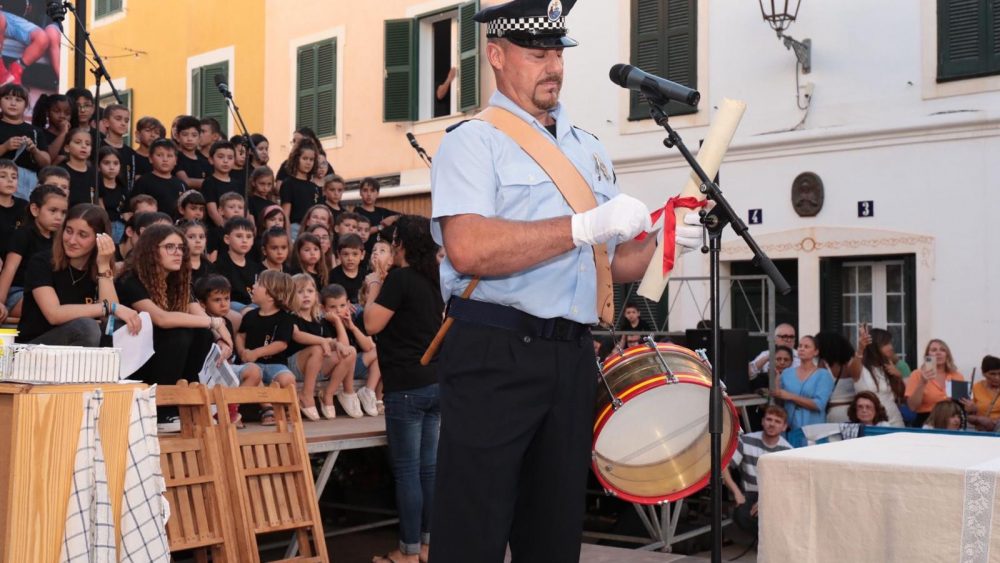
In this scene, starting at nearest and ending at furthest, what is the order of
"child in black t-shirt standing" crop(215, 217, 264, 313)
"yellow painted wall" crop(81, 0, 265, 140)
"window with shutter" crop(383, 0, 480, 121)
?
"child in black t-shirt standing" crop(215, 217, 264, 313) < "window with shutter" crop(383, 0, 480, 121) < "yellow painted wall" crop(81, 0, 265, 140)

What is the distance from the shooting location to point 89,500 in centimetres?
356

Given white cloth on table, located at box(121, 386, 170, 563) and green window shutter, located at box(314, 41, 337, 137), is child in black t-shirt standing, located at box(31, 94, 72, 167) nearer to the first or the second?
white cloth on table, located at box(121, 386, 170, 563)

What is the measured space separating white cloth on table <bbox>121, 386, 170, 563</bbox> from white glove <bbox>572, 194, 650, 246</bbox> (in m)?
1.79

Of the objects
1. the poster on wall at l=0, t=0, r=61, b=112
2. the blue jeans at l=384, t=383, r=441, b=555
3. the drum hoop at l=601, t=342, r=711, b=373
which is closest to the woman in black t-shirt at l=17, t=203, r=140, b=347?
the blue jeans at l=384, t=383, r=441, b=555

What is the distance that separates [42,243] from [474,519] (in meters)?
5.17

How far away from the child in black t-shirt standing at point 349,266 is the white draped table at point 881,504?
20.9ft

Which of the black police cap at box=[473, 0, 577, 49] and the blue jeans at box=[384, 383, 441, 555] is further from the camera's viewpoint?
the blue jeans at box=[384, 383, 441, 555]

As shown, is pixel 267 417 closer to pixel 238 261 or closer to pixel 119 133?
pixel 238 261

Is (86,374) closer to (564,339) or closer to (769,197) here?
(564,339)

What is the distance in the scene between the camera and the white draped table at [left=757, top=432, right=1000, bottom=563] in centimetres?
245

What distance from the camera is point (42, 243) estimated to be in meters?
7.07

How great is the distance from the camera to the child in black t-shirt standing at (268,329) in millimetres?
7035

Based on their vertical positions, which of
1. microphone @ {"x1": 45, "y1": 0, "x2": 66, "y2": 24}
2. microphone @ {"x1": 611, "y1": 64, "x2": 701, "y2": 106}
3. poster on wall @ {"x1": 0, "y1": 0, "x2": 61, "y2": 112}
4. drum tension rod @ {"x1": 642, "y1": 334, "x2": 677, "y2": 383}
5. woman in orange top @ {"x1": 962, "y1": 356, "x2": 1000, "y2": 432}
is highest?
poster on wall @ {"x1": 0, "y1": 0, "x2": 61, "y2": 112}

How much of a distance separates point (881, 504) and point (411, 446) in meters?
3.88
